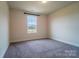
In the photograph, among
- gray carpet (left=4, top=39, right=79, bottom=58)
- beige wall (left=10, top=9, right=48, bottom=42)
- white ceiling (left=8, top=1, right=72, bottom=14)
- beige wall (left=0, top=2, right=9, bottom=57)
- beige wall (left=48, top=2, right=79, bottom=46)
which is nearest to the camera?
beige wall (left=0, top=2, right=9, bottom=57)

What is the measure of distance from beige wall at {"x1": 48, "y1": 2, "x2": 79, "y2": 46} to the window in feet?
4.40

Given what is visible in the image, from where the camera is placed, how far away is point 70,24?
14.3 ft

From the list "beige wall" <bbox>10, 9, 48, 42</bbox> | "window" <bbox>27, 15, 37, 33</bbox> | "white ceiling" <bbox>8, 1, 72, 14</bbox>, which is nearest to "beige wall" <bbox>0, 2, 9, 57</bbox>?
"white ceiling" <bbox>8, 1, 72, 14</bbox>

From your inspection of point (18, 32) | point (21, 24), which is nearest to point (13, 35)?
point (18, 32)

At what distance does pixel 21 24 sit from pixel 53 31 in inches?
96.9

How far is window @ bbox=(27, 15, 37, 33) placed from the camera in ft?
18.7

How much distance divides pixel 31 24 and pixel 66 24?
256 centimetres

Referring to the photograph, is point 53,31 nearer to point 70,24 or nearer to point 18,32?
point 70,24

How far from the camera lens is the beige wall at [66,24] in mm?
4047

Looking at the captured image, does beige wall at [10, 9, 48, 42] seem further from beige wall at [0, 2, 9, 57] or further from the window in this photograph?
beige wall at [0, 2, 9, 57]

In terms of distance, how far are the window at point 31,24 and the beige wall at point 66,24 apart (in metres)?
1.34

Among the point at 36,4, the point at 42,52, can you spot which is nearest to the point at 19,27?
the point at 36,4

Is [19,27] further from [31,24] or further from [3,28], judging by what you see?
[3,28]

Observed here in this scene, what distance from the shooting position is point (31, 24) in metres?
5.86
